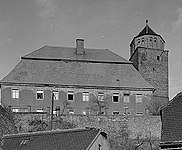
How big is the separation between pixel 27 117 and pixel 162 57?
1015 inches

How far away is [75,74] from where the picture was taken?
51.7 m

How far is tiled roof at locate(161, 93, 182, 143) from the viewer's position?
21.8 metres

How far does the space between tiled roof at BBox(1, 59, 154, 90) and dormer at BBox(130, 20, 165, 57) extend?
8911 mm

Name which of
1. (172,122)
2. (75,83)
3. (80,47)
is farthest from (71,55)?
(172,122)

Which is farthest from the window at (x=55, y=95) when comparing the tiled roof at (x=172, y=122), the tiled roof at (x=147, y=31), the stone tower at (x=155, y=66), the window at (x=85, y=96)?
the tiled roof at (x=172, y=122)

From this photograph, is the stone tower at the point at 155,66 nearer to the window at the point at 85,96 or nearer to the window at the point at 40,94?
the window at the point at 85,96

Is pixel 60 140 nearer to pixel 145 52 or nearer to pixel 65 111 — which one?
pixel 65 111

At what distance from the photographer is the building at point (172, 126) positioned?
21547 millimetres

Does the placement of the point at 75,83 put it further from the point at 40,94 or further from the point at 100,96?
the point at 40,94

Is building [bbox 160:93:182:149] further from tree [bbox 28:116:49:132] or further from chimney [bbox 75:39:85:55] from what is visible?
chimney [bbox 75:39:85:55]

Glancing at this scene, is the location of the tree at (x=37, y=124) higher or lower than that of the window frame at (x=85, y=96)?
lower

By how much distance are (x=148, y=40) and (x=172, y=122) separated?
40.5m

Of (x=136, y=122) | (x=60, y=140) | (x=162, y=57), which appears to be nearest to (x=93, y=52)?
(x=162, y=57)

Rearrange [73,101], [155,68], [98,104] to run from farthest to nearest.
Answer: [155,68] → [98,104] → [73,101]
